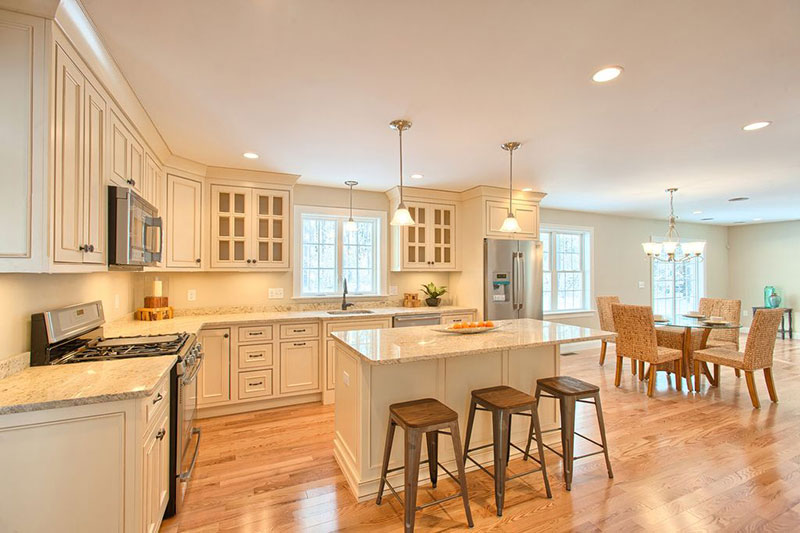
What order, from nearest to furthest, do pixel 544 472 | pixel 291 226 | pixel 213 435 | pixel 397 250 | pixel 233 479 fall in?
pixel 544 472 → pixel 233 479 → pixel 213 435 → pixel 291 226 → pixel 397 250

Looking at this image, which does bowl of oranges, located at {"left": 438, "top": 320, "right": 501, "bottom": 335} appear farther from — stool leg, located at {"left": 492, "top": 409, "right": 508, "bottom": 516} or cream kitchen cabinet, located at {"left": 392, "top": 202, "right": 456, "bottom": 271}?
cream kitchen cabinet, located at {"left": 392, "top": 202, "right": 456, "bottom": 271}

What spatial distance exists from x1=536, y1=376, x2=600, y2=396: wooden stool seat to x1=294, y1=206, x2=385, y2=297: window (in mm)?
2764

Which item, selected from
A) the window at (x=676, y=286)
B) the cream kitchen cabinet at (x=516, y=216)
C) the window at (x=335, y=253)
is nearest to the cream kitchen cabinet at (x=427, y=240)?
the window at (x=335, y=253)

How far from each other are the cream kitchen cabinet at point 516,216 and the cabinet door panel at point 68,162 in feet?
12.9

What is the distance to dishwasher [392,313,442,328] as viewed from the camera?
4234mm

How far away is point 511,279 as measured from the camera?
15.8 ft

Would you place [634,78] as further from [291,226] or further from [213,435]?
[213,435]

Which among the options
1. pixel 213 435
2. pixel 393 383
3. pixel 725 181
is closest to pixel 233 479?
pixel 213 435

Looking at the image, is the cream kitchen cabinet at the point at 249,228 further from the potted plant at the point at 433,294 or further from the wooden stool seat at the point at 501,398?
the wooden stool seat at the point at 501,398

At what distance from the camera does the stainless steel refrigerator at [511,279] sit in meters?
4.68

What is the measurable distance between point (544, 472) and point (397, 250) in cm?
310

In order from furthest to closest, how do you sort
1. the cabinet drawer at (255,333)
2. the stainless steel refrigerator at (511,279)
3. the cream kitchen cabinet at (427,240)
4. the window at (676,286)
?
1. the window at (676,286)
2. the cream kitchen cabinet at (427,240)
3. the stainless steel refrigerator at (511,279)
4. the cabinet drawer at (255,333)

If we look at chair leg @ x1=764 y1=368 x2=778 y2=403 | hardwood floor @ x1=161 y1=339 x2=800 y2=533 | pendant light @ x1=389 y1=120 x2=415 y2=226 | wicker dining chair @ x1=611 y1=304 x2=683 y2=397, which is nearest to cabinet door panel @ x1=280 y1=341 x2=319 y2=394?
hardwood floor @ x1=161 y1=339 x2=800 y2=533

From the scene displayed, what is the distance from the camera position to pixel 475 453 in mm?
2605
